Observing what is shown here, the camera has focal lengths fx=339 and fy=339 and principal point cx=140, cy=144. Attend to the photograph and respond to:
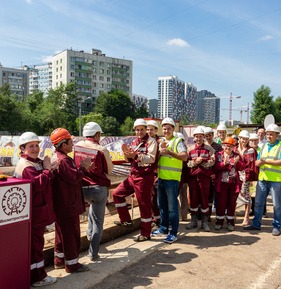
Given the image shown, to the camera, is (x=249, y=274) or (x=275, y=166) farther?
(x=275, y=166)

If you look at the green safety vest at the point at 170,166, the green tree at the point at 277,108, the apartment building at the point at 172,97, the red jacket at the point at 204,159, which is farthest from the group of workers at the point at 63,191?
the apartment building at the point at 172,97

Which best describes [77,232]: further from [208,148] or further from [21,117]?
[21,117]

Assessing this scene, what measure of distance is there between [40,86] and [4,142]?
11929cm

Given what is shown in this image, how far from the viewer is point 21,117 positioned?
160 feet

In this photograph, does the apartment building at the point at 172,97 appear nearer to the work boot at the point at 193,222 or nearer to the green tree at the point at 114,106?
the green tree at the point at 114,106

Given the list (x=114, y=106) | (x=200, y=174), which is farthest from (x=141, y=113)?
(x=200, y=174)

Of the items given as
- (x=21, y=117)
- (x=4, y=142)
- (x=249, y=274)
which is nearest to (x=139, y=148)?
(x=249, y=274)

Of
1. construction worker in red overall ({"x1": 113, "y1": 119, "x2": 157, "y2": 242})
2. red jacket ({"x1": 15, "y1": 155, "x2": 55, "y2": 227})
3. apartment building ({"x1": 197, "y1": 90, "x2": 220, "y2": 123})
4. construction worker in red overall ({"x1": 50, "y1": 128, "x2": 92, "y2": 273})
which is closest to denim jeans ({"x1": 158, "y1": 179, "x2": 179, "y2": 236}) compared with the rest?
construction worker in red overall ({"x1": 113, "y1": 119, "x2": 157, "y2": 242})

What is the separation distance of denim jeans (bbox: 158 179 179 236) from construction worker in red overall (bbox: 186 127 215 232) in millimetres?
812

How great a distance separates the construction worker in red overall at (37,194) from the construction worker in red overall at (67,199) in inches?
7.3

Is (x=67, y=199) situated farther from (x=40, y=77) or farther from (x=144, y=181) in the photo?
(x=40, y=77)

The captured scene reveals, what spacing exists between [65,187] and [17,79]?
13069 cm

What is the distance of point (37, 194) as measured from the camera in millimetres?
3705

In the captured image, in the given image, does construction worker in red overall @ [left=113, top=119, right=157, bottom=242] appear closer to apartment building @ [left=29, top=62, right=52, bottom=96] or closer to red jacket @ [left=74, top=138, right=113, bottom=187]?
red jacket @ [left=74, top=138, right=113, bottom=187]
